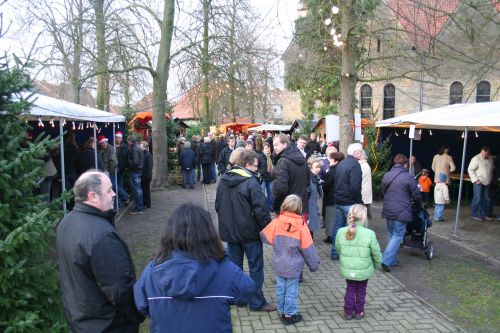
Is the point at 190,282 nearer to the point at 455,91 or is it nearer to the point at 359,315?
the point at 359,315

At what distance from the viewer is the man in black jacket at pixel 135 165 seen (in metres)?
10.3

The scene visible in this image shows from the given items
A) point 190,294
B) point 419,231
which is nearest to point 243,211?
point 190,294

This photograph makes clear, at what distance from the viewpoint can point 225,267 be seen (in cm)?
230

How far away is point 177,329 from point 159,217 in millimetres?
8178

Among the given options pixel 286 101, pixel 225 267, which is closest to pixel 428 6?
pixel 225 267

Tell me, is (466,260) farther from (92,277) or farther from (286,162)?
(92,277)

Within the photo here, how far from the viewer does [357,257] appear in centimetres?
463

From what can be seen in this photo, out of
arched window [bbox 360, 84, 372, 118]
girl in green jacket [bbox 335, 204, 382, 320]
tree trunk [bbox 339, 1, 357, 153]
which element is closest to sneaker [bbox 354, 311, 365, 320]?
girl in green jacket [bbox 335, 204, 382, 320]

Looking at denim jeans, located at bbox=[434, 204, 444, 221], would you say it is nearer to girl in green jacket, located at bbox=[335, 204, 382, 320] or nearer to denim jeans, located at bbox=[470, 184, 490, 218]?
denim jeans, located at bbox=[470, 184, 490, 218]

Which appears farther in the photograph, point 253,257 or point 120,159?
point 120,159

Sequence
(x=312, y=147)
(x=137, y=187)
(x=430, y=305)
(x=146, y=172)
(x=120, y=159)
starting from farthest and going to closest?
1. (x=312, y=147)
2. (x=146, y=172)
3. (x=120, y=159)
4. (x=137, y=187)
5. (x=430, y=305)

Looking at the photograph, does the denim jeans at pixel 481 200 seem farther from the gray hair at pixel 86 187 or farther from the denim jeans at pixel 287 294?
the gray hair at pixel 86 187

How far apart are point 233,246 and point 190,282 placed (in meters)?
2.73

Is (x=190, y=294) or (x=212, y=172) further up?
(x=190, y=294)
